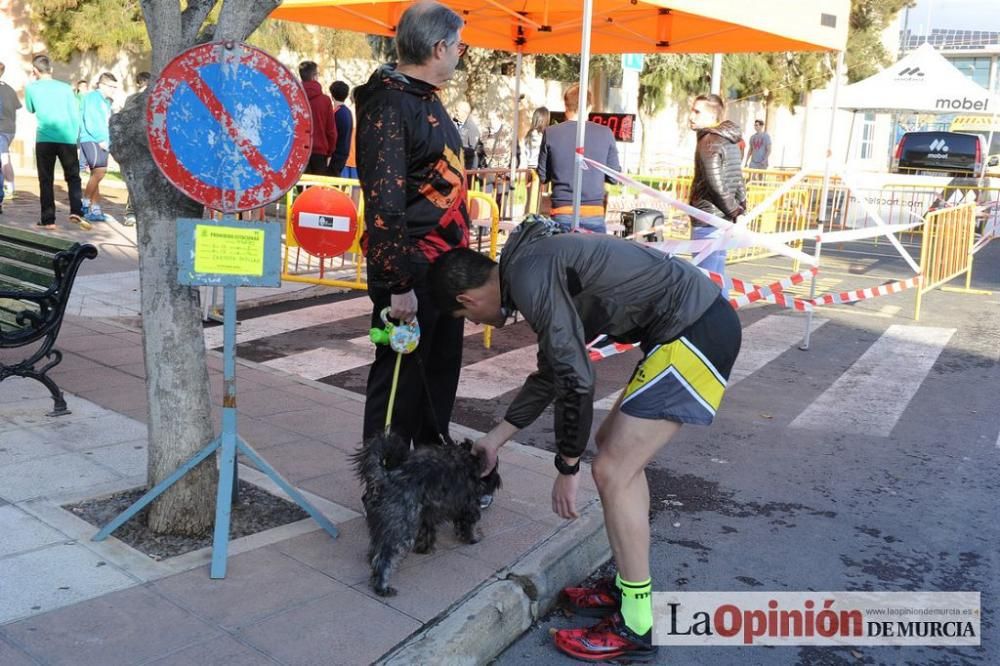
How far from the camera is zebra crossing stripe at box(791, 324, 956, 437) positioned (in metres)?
6.27

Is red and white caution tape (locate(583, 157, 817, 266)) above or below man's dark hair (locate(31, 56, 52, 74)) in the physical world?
below

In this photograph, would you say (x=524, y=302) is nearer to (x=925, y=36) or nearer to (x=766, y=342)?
(x=766, y=342)

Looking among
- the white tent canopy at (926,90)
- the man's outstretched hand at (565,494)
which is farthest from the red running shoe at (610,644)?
the white tent canopy at (926,90)

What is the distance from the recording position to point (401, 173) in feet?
11.8

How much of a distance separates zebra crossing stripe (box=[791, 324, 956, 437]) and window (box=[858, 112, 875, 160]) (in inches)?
1558

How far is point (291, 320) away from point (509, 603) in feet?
17.9

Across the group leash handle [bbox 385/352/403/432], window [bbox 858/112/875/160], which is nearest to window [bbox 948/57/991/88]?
window [bbox 858/112/875/160]

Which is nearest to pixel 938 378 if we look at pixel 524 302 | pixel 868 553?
pixel 868 553

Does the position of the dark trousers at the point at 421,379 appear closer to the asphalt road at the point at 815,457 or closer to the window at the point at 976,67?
the asphalt road at the point at 815,457

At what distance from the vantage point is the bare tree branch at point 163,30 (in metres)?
3.59

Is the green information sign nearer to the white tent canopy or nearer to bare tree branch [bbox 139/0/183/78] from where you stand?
bare tree branch [bbox 139/0/183/78]

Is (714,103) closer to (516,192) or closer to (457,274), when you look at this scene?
(457,274)

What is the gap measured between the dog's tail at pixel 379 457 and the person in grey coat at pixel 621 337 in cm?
67

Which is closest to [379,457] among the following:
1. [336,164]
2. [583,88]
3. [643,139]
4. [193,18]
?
[193,18]
